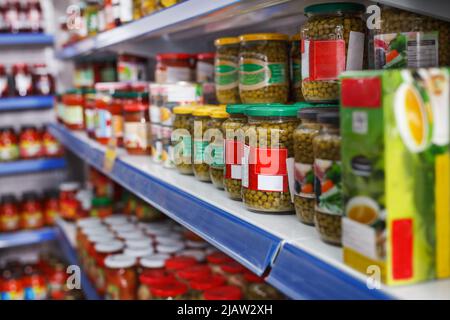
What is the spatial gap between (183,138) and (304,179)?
2.03 feet

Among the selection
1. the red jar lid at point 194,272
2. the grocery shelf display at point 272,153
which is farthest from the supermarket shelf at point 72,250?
the red jar lid at point 194,272

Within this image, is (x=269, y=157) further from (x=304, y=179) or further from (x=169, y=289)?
(x=169, y=289)

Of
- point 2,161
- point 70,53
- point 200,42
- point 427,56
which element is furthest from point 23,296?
point 427,56

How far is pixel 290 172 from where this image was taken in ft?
3.37

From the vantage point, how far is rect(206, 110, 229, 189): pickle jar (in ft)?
4.26

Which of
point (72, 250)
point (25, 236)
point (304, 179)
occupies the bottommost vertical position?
point (25, 236)

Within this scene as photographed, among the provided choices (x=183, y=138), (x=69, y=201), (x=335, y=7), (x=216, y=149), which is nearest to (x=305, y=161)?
(x=335, y=7)

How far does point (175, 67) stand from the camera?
75.0 inches

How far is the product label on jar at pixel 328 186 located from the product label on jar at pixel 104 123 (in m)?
1.52

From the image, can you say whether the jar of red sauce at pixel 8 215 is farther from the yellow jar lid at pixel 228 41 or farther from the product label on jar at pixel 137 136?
the yellow jar lid at pixel 228 41

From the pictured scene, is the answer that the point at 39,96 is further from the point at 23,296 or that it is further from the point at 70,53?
the point at 23,296

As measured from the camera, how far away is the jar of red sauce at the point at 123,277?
6.19ft

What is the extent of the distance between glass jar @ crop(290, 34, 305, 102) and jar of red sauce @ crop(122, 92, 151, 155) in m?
0.83

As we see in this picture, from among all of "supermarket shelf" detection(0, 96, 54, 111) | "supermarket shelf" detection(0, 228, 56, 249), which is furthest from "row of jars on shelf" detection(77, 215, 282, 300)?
Answer: "supermarket shelf" detection(0, 96, 54, 111)
